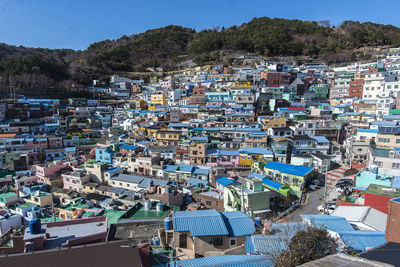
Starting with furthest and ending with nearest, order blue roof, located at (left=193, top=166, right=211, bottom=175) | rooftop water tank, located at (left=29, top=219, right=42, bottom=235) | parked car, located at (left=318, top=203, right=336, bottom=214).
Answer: blue roof, located at (left=193, top=166, right=211, bottom=175), parked car, located at (left=318, top=203, right=336, bottom=214), rooftop water tank, located at (left=29, top=219, right=42, bottom=235)

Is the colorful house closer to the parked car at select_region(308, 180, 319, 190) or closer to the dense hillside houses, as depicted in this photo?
the dense hillside houses

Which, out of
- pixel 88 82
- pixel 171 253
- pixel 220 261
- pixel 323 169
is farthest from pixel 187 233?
pixel 88 82

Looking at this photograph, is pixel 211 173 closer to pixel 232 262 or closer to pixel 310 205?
pixel 310 205

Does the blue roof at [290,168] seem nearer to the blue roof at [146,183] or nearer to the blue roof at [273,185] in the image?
the blue roof at [273,185]

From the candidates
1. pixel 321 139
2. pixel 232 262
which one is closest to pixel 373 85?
pixel 321 139

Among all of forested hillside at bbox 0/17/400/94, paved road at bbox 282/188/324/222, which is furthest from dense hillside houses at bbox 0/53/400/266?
forested hillside at bbox 0/17/400/94

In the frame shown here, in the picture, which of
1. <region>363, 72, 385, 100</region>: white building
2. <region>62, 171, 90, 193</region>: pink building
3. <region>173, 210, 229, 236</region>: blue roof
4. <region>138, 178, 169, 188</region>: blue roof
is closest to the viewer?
<region>173, 210, 229, 236</region>: blue roof

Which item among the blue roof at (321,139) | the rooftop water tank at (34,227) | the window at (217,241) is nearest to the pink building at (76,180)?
the rooftop water tank at (34,227)
